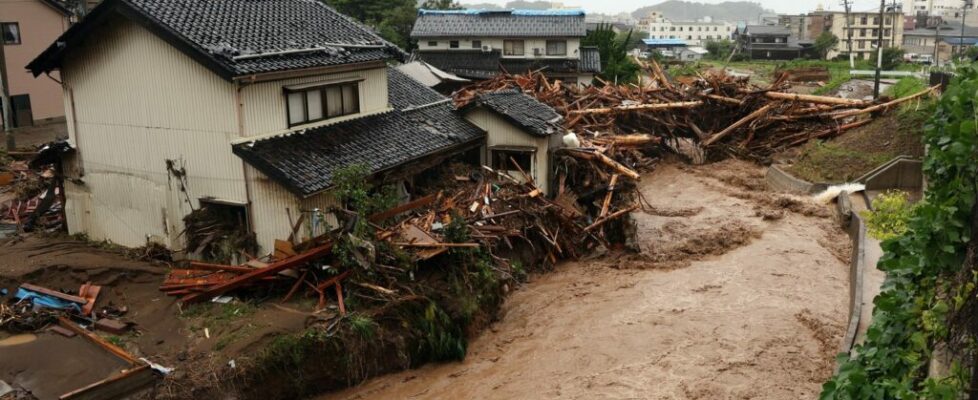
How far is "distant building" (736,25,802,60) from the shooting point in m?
75.4

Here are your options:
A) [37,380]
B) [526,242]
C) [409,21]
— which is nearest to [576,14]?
[409,21]

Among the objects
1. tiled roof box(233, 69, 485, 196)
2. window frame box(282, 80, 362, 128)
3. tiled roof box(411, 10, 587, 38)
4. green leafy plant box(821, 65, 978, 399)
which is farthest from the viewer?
tiled roof box(411, 10, 587, 38)

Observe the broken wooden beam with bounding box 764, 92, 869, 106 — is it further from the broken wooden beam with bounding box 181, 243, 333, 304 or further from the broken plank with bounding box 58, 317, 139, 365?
the broken plank with bounding box 58, 317, 139, 365

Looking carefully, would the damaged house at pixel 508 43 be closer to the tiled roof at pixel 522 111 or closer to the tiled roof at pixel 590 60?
the tiled roof at pixel 590 60

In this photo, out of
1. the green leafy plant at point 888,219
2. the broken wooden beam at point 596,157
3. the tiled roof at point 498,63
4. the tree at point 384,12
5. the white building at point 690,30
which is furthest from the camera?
the white building at point 690,30

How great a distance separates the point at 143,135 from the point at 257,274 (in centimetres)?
474

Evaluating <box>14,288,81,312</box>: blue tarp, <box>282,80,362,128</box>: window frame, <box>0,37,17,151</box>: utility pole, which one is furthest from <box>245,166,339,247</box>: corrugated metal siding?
<box>0,37,17,151</box>: utility pole

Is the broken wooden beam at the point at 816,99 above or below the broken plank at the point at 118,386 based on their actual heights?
above

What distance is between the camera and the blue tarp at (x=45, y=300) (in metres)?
13.1

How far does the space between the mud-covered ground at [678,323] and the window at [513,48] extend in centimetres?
2274

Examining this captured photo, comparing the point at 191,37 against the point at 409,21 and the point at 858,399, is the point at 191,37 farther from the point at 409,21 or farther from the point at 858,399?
the point at 409,21

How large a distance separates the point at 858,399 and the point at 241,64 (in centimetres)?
1206

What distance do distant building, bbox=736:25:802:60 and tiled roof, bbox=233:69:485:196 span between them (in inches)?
2436

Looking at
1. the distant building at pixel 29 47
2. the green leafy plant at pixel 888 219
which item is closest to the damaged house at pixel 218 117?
the green leafy plant at pixel 888 219
